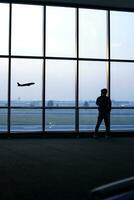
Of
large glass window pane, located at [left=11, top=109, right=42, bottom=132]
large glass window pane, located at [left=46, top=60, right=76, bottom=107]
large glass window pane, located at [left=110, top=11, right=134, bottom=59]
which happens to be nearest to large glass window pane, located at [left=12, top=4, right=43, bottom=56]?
large glass window pane, located at [left=46, top=60, right=76, bottom=107]

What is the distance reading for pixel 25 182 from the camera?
699 cm

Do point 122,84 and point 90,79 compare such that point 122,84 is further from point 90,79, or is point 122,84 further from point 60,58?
point 60,58

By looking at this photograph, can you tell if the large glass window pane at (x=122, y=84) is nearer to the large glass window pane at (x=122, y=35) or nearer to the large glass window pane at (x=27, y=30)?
the large glass window pane at (x=122, y=35)

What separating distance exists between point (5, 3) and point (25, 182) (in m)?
9.20

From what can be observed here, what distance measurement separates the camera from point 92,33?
52.5 ft

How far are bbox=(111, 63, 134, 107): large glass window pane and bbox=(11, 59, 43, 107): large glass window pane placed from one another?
266cm

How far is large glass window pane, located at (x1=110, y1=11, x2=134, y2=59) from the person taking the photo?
1591cm

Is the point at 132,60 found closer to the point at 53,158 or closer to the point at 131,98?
the point at 131,98

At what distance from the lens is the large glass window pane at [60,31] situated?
15414mm

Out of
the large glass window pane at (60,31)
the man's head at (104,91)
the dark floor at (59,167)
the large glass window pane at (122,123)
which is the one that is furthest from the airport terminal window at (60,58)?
the dark floor at (59,167)

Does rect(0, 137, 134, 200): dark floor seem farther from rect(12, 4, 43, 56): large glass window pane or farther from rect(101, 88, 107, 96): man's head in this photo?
rect(12, 4, 43, 56): large glass window pane

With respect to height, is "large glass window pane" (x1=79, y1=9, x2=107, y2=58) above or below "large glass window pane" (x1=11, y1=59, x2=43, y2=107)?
above

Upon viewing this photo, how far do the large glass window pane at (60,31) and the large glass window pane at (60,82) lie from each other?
0.35 meters

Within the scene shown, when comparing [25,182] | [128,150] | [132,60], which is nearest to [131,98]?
[132,60]
